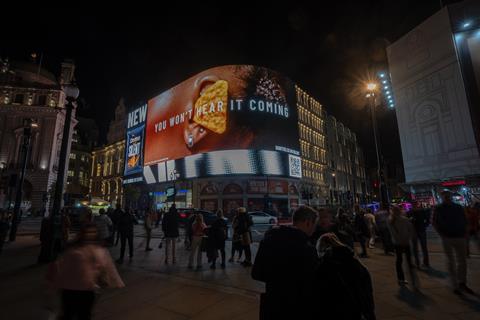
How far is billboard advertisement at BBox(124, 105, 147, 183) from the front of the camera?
55.7 m

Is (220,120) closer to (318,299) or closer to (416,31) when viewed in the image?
(416,31)

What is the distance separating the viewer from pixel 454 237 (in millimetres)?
5625

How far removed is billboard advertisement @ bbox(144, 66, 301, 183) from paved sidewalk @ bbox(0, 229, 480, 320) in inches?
1214

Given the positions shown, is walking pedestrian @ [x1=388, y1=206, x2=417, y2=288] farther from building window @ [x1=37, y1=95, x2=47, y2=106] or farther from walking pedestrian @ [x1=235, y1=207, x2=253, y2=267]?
building window @ [x1=37, y1=95, x2=47, y2=106]

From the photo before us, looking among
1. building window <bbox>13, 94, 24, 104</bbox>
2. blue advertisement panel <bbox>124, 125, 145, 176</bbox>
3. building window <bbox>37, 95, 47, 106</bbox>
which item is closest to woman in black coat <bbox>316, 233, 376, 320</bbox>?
blue advertisement panel <bbox>124, 125, 145, 176</bbox>

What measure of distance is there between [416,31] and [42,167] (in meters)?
68.4

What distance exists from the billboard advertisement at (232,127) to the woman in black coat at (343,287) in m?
36.0

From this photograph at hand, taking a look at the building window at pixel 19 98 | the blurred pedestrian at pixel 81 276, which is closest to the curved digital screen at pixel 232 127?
Answer: the building window at pixel 19 98

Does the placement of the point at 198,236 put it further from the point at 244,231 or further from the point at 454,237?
the point at 454,237

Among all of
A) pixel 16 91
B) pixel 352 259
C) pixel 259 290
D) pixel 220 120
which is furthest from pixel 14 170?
pixel 352 259

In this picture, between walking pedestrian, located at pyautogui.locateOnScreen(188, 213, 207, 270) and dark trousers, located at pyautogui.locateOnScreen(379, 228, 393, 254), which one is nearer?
walking pedestrian, located at pyautogui.locateOnScreen(188, 213, 207, 270)

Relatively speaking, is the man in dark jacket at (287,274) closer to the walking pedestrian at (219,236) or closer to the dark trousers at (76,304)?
the dark trousers at (76,304)

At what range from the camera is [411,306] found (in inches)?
187

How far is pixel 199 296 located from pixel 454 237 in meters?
5.71
